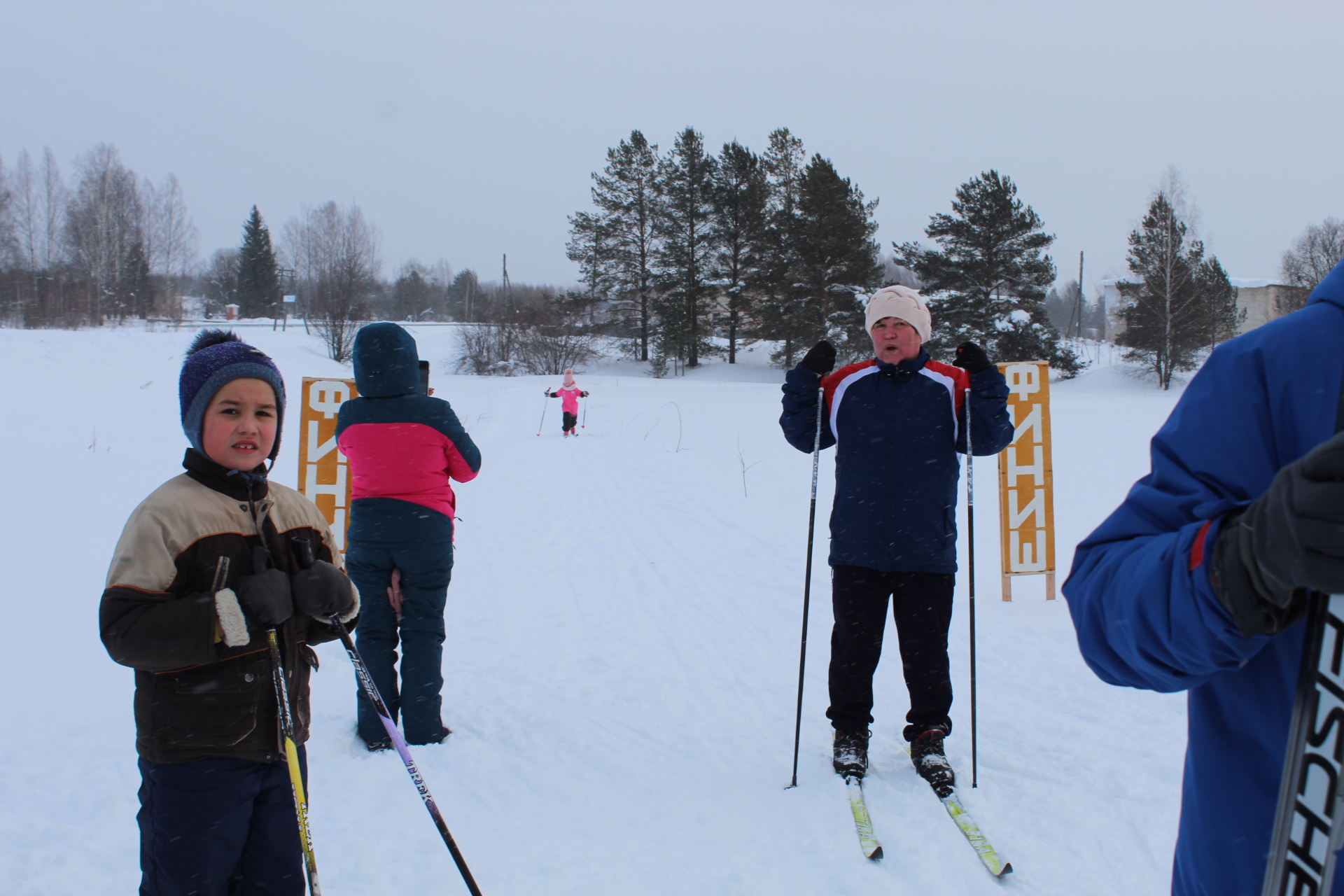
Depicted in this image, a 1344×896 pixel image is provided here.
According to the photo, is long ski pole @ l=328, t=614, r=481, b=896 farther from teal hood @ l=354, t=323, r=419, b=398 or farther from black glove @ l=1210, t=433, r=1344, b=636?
black glove @ l=1210, t=433, r=1344, b=636

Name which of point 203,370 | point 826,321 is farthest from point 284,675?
point 826,321

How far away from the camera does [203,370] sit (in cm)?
203

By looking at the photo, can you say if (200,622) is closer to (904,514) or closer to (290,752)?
(290,752)

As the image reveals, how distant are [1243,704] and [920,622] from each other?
230 cm

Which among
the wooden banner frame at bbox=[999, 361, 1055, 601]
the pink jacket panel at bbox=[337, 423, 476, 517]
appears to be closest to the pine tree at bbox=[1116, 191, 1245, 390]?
the wooden banner frame at bbox=[999, 361, 1055, 601]

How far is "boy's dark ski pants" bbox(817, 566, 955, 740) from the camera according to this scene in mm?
3268

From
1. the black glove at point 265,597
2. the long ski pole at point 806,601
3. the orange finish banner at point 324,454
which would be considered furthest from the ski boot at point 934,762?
the orange finish banner at point 324,454

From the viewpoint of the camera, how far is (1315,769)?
2.89 feet

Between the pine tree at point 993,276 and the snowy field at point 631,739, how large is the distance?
2466 cm

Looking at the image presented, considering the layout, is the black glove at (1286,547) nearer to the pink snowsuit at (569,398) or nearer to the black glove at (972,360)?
the black glove at (972,360)

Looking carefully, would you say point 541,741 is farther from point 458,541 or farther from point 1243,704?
point 458,541

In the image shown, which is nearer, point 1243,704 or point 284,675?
point 1243,704

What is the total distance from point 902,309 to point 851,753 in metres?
1.98

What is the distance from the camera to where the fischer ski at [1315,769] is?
2.80ft
